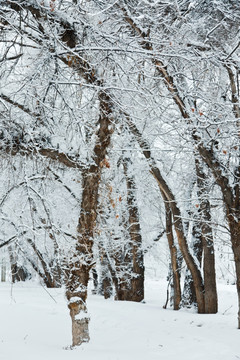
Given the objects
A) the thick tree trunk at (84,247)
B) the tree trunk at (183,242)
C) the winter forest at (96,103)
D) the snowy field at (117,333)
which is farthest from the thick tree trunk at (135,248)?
the thick tree trunk at (84,247)

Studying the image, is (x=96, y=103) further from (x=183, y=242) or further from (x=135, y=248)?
(x=135, y=248)

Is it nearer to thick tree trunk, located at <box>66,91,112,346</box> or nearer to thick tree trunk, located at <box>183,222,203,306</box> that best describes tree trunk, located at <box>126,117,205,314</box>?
thick tree trunk, located at <box>183,222,203,306</box>

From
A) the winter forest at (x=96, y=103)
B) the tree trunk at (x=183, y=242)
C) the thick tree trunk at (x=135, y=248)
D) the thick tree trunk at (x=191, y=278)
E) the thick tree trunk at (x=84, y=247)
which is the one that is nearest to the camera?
Result: the winter forest at (x=96, y=103)

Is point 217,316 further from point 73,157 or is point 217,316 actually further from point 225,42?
point 225,42

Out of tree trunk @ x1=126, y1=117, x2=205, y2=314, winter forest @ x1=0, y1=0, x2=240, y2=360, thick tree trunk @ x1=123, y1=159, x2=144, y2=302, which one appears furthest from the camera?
thick tree trunk @ x1=123, y1=159, x2=144, y2=302

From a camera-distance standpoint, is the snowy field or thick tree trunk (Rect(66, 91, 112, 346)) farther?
thick tree trunk (Rect(66, 91, 112, 346))

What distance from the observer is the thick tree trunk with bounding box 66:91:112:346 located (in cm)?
684

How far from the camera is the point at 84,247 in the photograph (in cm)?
694

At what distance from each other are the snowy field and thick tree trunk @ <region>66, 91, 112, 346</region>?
0.42 metres

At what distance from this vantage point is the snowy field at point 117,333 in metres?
6.61

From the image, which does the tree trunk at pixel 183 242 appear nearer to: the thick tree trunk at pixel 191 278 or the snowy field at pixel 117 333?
the snowy field at pixel 117 333

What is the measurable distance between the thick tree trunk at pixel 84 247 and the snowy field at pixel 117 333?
422mm

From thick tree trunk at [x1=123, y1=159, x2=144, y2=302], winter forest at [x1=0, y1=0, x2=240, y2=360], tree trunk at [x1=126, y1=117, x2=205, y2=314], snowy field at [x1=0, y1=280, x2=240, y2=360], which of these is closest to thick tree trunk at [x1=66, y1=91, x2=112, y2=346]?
winter forest at [x1=0, y1=0, x2=240, y2=360]

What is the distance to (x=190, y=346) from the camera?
7219mm
